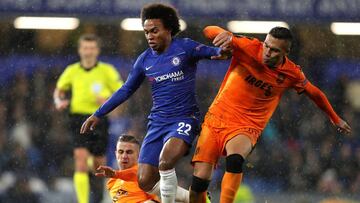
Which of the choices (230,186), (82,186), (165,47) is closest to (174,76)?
(165,47)

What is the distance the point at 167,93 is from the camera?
7.94 meters

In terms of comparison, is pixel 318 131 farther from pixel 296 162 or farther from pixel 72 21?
pixel 72 21

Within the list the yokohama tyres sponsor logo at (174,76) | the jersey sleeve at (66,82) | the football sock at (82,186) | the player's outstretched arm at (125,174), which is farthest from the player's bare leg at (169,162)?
the jersey sleeve at (66,82)

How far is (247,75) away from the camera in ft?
26.3

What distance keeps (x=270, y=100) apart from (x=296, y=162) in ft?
18.0

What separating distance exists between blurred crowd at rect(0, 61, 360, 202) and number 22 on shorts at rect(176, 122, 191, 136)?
5425mm

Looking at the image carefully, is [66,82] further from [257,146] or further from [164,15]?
[164,15]

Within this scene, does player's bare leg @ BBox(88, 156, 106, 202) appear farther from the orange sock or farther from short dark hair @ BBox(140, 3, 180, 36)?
the orange sock

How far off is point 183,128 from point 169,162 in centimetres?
30

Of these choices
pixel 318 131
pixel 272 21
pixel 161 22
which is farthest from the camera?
pixel 318 131

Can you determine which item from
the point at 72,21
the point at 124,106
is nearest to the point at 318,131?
the point at 124,106

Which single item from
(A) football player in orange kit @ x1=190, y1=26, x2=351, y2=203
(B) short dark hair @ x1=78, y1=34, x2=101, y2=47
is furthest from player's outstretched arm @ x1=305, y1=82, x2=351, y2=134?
(B) short dark hair @ x1=78, y1=34, x2=101, y2=47

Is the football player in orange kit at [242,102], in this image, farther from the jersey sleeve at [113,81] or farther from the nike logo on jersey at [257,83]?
the jersey sleeve at [113,81]

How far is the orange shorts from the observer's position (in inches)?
313
